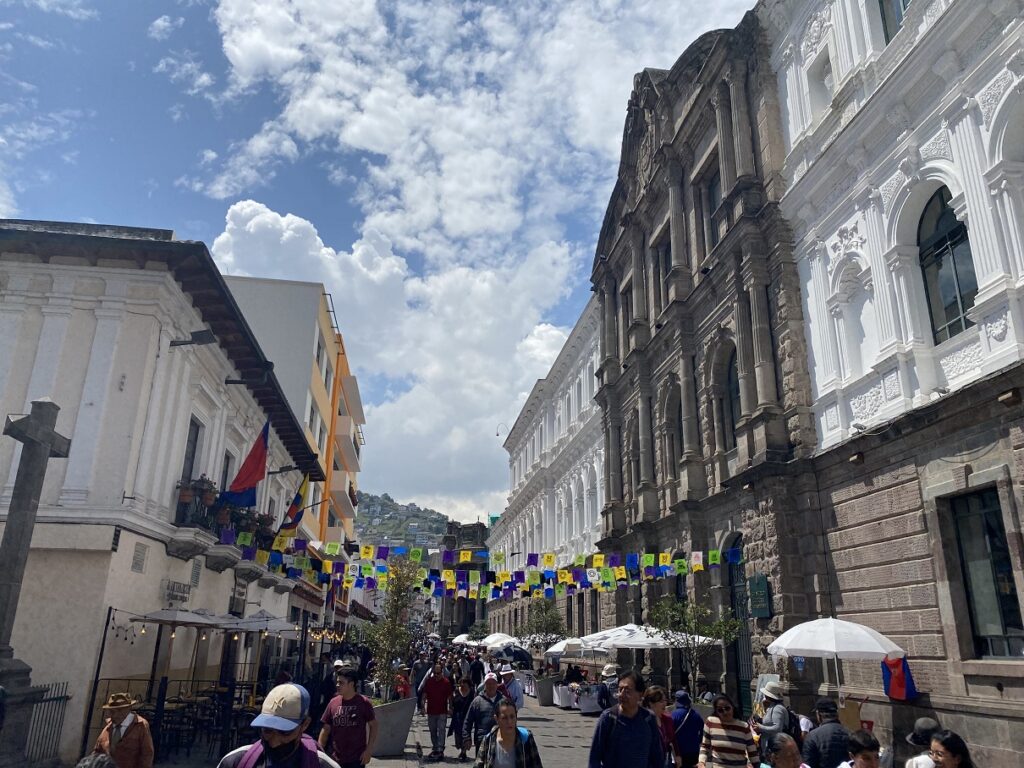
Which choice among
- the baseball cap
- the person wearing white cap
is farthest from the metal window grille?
the baseball cap

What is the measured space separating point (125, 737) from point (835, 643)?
30.2 feet

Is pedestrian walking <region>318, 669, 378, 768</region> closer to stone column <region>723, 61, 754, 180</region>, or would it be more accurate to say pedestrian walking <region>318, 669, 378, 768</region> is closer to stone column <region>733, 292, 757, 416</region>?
stone column <region>733, 292, 757, 416</region>

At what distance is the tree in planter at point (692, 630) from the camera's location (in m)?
17.6

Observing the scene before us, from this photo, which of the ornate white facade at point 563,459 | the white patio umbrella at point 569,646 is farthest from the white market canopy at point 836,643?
the ornate white facade at point 563,459

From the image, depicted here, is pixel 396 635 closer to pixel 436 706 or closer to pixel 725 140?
pixel 436 706

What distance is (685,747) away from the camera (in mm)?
8633

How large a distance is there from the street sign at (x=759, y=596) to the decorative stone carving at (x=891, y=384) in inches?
191

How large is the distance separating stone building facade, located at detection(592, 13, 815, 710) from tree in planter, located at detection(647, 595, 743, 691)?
0.95 m

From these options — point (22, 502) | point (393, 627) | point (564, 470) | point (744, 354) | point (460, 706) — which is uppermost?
point (564, 470)

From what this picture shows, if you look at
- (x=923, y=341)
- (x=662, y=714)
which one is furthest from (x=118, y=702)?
(x=923, y=341)

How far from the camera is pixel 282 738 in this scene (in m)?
3.84

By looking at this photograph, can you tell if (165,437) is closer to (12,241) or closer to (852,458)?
(12,241)

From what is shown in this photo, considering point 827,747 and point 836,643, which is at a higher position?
point 836,643

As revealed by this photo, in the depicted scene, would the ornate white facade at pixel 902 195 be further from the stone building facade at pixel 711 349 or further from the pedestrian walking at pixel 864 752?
the pedestrian walking at pixel 864 752
